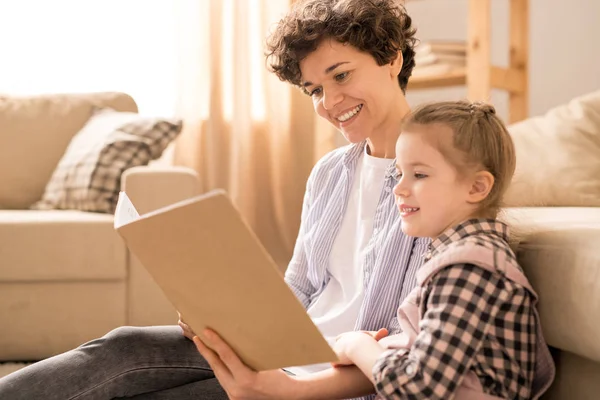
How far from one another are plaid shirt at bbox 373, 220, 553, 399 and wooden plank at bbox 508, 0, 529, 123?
6.68ft

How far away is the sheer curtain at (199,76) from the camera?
136 inches

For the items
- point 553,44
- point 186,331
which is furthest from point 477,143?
point 553,44

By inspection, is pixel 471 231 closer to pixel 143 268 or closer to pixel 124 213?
pixel 124 213

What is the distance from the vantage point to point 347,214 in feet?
3.96

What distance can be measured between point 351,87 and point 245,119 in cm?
242

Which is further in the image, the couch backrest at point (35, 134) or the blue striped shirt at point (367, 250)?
the couch backrest at point (35, 134)

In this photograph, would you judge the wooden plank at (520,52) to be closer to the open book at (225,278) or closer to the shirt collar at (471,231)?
the shirt collar at (471,231)

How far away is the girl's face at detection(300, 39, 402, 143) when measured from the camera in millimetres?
1164

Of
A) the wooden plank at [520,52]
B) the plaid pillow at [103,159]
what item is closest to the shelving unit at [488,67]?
the wooden plank at [520,52]

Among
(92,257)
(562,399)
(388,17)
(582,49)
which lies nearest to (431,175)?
(562,399)

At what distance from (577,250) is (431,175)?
0.57 ft

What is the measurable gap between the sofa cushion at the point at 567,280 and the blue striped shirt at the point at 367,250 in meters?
0.16

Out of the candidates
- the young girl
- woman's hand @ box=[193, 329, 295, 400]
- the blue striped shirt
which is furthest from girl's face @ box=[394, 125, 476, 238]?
woman's hand @ box=[193, 329, 295, 400]

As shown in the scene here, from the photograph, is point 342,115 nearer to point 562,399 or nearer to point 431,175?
point 431,175
